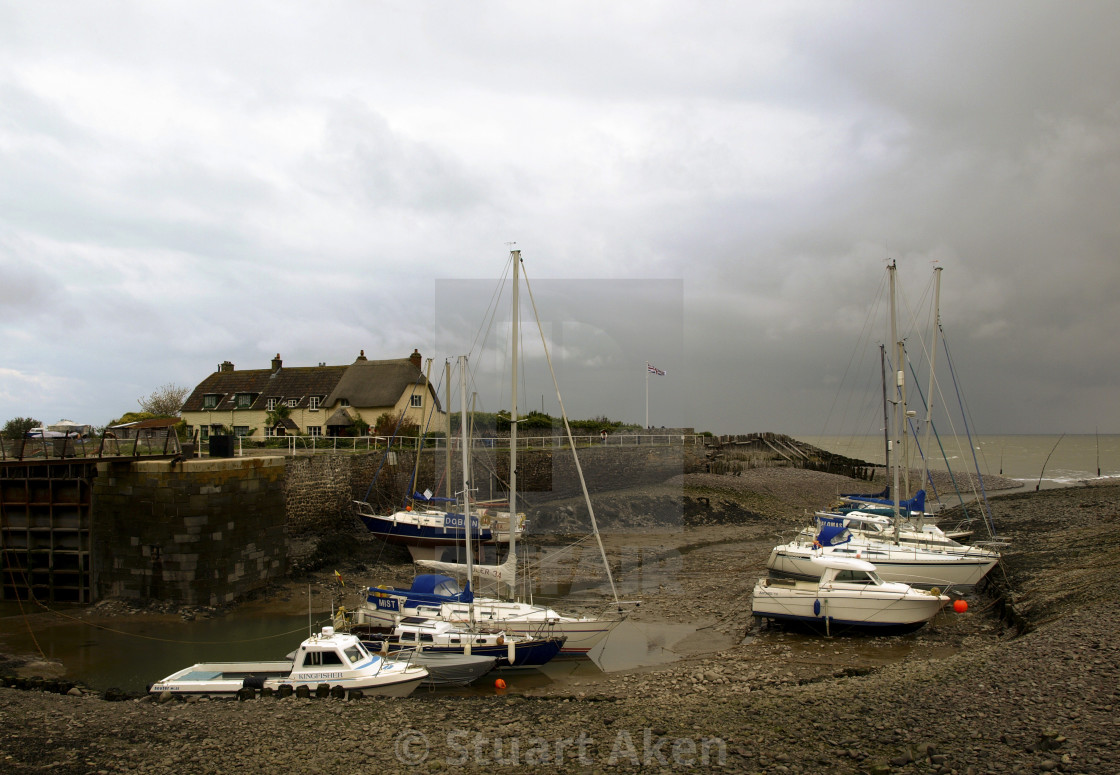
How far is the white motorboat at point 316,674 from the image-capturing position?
36.9ft

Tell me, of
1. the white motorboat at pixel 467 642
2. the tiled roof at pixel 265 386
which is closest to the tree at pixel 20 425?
the tiled roof at pixel 265 386

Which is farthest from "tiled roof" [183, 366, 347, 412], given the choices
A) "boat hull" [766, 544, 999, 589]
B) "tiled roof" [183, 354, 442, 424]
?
"boat hull" [766, 544, 999, 589]

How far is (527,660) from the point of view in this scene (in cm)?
1336

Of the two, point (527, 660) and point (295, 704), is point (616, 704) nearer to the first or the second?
point (527, 660)

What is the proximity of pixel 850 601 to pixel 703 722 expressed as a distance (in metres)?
7.55

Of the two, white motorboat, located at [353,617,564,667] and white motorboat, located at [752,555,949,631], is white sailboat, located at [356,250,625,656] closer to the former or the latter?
white motorboat, located at [353,617,564,667]

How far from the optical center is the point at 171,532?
59.0 feet

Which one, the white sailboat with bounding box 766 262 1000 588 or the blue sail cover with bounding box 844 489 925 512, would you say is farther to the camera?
Answer: the blue sail cover with bounding box 844 489 925 512

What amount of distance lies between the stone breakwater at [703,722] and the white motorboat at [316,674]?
0.50 metres

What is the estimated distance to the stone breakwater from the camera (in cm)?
816

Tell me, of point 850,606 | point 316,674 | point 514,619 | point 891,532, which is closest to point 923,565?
point 891,532

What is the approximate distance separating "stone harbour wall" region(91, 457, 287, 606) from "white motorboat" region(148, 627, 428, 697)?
265 inches

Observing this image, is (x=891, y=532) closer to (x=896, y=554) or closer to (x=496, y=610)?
(x=896, y=554)

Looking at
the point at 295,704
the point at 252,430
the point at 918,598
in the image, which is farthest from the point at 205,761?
the point at 252,430
